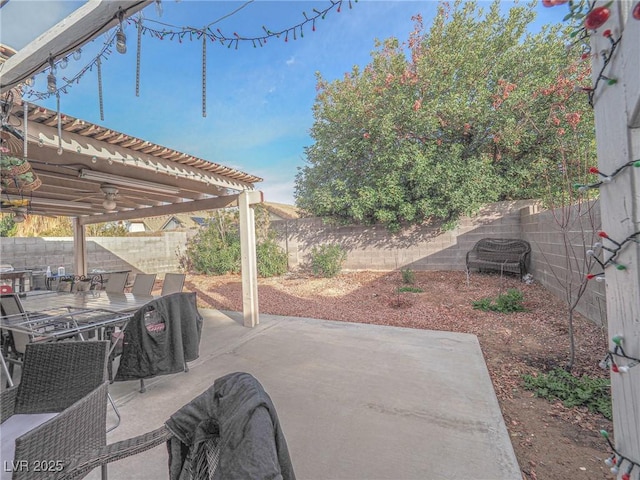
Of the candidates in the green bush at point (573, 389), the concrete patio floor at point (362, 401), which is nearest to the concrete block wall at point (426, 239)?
the green bush at point (573, 389)

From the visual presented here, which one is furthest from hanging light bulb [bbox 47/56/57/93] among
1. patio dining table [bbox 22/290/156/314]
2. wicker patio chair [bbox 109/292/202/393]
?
patio dining table [bbox 22/290/156/314]

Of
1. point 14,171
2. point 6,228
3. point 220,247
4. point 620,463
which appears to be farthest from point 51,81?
point 6,228

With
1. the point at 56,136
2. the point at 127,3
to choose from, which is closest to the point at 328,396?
the point at 127,3

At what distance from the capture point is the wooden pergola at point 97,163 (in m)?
2.11

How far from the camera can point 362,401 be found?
99.4 inches

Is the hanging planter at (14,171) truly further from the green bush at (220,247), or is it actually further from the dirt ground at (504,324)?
the green bush at (220,247)

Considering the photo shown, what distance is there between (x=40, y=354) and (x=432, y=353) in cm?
350

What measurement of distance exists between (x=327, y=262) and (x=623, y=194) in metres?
7.93

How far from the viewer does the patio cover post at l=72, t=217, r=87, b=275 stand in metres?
8.09

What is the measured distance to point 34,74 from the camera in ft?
7.71

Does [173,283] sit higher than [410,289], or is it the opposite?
[173,283]

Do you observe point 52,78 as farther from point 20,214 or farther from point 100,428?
point 20,214

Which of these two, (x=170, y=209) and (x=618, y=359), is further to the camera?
(x=170, y=209)

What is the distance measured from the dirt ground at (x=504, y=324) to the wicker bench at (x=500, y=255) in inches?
11.6
